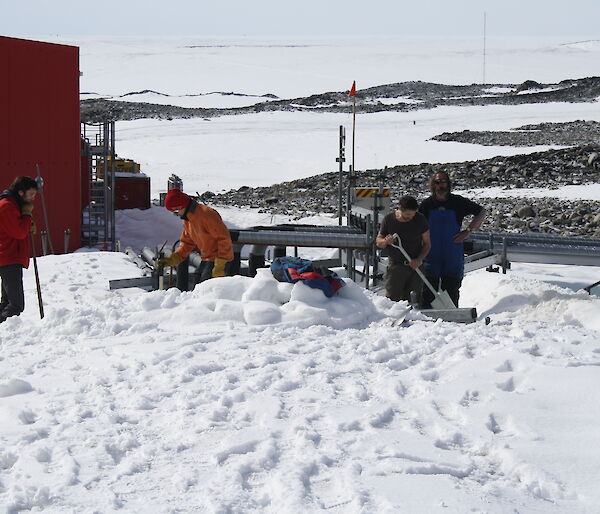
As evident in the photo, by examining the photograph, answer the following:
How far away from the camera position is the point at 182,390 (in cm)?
521

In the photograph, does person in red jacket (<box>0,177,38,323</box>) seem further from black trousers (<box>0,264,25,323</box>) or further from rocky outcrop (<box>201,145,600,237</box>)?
rocky outcrop (<box>201,145,600,237</box>)

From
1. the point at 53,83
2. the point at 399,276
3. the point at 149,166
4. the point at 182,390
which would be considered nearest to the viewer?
the point at 182,390

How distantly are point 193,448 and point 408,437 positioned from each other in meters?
1.04

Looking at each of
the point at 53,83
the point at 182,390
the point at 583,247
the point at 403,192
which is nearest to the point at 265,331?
the point at 182,390

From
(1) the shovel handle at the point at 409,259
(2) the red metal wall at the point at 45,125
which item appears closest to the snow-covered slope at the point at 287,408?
(1) the shovel handle at the point at 409,259

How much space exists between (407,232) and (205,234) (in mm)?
1786

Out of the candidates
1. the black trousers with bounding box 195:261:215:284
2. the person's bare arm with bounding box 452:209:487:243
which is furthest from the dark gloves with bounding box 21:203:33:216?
the person's bare arm with bounding box 452:209:487:243

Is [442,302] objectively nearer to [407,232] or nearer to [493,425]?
[407,232]

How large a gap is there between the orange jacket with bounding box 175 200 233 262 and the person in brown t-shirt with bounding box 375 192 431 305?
1.34 metres

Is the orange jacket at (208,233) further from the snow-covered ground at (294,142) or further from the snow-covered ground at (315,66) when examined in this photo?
the snow-covered ground at (315,66)

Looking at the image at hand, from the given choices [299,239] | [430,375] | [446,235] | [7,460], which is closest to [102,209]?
[299,239]

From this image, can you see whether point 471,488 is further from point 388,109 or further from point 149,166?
point 388,109

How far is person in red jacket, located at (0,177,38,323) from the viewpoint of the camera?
776cm

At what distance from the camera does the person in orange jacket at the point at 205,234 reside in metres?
8.05
